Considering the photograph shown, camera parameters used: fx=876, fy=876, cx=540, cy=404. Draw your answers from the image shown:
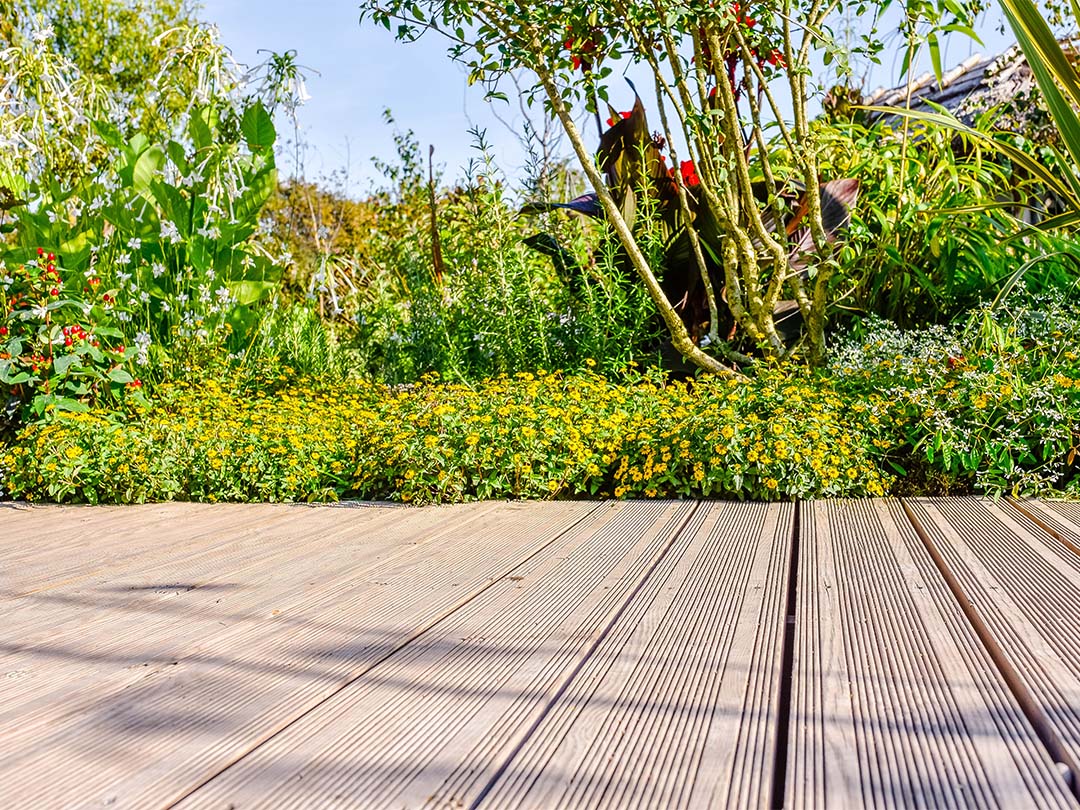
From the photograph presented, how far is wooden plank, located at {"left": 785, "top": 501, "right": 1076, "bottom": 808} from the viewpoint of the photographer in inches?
35.9

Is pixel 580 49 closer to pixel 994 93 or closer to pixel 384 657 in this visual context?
pixel 384 657

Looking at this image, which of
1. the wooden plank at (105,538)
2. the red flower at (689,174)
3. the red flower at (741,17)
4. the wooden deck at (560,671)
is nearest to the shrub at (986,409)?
the wooden deck at (560,671)

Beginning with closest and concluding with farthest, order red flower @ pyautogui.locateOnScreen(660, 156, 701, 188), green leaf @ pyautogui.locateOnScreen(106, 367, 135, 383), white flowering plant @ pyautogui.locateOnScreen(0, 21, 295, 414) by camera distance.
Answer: green leaf @ pyautogui.locateOnScreen(106, 367, 135, 383) → red flower @ pyautogui.locateOnScreen(660, 156, 701, 188) → white flowering plant @ pyautogui.locateOnScreen(0, 21, 295, 414)

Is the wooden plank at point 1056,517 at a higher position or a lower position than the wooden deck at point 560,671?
higher

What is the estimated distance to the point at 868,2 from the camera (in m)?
3.62

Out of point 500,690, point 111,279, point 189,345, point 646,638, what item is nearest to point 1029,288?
point 646,638

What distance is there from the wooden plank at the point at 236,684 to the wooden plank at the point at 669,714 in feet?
1.09

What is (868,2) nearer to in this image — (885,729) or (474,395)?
(474,395)

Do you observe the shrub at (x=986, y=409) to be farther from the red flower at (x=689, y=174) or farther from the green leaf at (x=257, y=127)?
the green leaf at (x=257, y=127)

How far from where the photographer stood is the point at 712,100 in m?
4.30

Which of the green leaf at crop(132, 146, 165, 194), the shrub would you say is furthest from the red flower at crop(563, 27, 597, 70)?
the green leaf at crop(132, 146, 165, 194)

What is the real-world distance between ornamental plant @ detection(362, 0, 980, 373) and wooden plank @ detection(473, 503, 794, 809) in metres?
2.34

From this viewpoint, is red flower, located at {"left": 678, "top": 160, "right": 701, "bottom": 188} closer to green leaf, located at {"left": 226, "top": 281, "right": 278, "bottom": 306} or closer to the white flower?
green leaf, located at {"left": 226, "top": 281, "right": 278, "bottom": 306}

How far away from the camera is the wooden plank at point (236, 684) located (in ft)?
3.30
